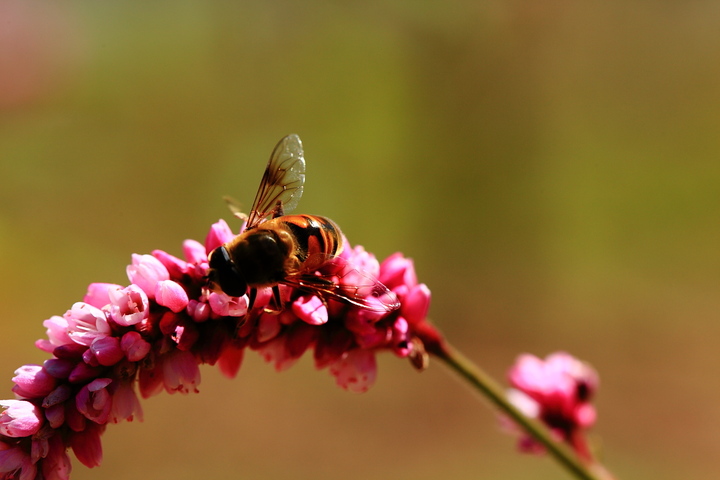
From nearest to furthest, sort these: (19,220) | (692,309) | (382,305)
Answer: (382,305)
(19,220)
(692,309)

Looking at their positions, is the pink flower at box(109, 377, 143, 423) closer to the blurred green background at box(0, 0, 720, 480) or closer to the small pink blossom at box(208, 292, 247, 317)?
the small pink blossom at box(208, 292, 247, 317)

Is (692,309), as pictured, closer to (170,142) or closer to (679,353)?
(679,353)

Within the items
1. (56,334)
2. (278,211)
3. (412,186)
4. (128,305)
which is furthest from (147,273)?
(412,186)

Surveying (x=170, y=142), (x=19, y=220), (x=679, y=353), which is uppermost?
(x=679, y=353)

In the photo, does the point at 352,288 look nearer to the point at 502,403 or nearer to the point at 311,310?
the point at 311,310

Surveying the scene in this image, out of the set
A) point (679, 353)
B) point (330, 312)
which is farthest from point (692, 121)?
point (330, 312)

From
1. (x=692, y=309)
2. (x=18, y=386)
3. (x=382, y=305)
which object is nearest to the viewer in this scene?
(x=18, y=386)
